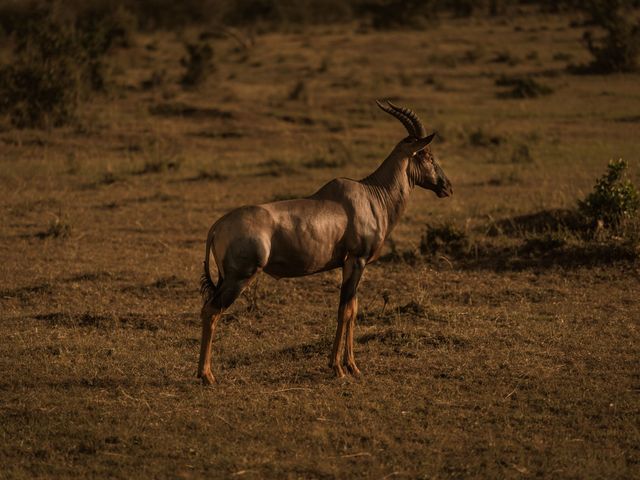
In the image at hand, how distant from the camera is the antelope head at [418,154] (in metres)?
6.77

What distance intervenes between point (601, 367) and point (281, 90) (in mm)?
16626

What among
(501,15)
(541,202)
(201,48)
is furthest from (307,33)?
(541,202)

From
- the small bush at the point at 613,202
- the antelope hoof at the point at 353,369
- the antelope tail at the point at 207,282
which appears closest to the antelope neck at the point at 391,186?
the antelope hoof at the point at 353,369

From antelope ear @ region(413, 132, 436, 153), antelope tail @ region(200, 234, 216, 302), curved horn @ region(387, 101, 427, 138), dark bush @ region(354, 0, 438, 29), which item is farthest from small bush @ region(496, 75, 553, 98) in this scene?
antelope tail @ region(200, 234, 216, 302)

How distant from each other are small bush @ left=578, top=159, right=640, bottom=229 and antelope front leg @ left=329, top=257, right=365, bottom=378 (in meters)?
4.68

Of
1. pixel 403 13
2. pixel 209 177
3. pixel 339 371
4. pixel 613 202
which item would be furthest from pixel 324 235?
pixel 403 13

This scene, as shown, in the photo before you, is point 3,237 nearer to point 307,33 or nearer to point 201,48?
point 201,48

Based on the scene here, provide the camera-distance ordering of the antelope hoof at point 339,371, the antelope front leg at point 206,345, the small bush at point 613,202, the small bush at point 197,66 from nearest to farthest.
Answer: the antelope front leg at point 206,345 < the antelope hoof at point 339,371 < the small bush at point 613,202 < the small bush at point 197,66

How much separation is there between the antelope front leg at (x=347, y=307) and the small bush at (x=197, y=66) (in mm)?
17126

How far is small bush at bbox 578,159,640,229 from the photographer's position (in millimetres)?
10258

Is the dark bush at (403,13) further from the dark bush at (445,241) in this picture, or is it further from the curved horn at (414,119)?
the curved horn at (414,119)

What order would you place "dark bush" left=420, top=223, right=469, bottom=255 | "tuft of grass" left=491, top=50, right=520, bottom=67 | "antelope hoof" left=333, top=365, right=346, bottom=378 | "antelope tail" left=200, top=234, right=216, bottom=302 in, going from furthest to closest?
"tuft of grass" left=491, top=50, right=520, bottom=67 → "dark bush" left=420, top=223, right=469, bottom=255 → "antelope hoof" left=333, top=365, right=346, bottom=378 → "antelope tail" left=200, top=234, right=216, bottom=302

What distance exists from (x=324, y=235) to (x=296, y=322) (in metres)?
1.96

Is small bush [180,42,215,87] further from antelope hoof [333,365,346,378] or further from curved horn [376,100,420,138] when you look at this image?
antelope hoof [333,365,346,378]
